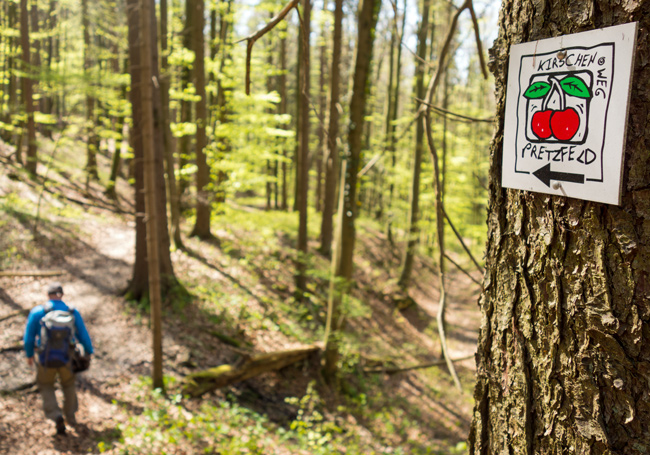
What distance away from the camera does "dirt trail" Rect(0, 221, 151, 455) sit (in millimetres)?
4676

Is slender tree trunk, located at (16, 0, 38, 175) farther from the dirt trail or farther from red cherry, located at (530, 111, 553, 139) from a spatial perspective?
red cherry, located at (530, 111, 553, 139)

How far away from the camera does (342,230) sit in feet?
22.2

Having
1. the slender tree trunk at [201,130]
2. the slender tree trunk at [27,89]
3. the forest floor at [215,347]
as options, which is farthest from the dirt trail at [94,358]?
the slender tree trunk at [27,89]

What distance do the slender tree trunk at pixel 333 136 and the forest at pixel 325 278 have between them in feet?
0.36

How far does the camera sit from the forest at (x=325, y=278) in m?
1.03

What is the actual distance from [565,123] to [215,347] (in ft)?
23.6

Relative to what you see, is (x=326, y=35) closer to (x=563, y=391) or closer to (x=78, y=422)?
(x=78, y=422)

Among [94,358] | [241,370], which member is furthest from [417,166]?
[94,358]

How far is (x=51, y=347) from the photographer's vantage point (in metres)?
4.80

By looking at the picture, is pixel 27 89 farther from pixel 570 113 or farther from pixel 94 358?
pixel 570 113

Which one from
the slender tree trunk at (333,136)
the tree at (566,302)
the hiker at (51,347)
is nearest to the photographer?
the tree at (566,302)

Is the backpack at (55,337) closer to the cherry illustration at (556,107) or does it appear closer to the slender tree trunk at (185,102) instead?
the cherry illustration at (556,107)

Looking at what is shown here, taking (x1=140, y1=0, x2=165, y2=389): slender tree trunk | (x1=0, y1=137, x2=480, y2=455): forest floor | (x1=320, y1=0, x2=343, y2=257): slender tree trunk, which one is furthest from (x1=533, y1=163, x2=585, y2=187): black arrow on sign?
(x1=140, y1=0, x2=165, y2=389): slender tree trunk

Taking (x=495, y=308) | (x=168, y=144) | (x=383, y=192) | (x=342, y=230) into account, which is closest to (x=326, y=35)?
(x=383, y=192)
